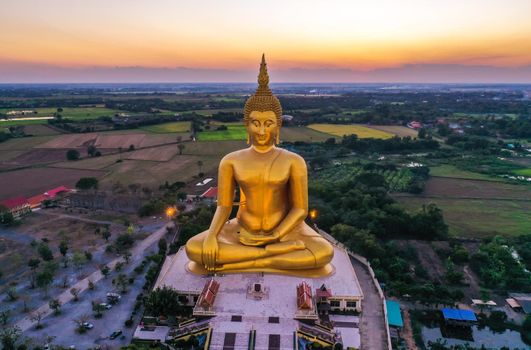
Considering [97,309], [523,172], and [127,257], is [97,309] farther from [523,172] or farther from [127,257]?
[523,172]

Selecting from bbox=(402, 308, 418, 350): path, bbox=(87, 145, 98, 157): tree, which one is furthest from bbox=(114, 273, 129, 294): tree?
bbox=(87, 145, 98, 157): tree

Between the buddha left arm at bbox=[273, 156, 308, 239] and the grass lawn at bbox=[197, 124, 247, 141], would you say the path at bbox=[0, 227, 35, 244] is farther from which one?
the grass lawn at bbox=[197, 124, 247, 141]

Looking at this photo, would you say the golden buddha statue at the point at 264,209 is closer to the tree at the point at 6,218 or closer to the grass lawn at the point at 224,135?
the tree at the point at 6,218

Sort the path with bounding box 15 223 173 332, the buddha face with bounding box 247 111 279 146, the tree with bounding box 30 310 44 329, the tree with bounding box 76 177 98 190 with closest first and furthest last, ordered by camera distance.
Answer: the buddha face with bounding box 247 111 279 146, the tree with bounding box 30 310 44 329, the path with bounding box 15 223 173 332, the tree with bounding box 76 177 98 190

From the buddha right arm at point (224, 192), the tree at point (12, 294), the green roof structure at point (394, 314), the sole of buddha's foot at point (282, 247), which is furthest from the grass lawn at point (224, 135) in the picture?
the green roof structure at point (394, 314)

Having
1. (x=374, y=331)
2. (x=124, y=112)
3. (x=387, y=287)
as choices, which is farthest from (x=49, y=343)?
(x=124, y=112)
